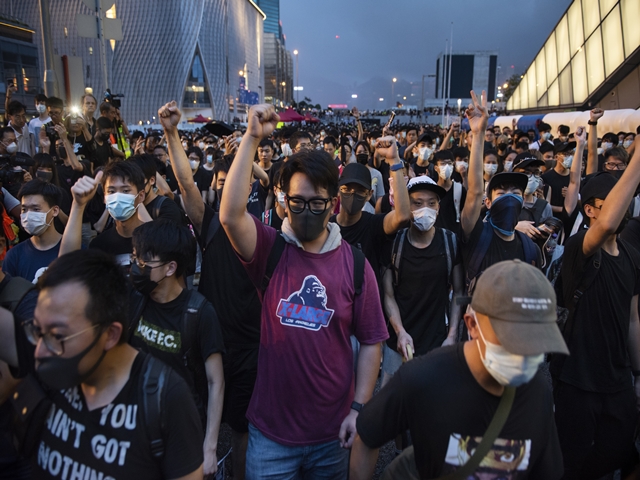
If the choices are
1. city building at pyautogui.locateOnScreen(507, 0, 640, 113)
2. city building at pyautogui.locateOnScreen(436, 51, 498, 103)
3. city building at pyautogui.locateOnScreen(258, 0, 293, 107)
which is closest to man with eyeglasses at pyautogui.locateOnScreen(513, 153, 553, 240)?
city building at pyautogui.locateOnScreen(507, 0, 640, 113)

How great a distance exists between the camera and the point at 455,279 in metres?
3.63

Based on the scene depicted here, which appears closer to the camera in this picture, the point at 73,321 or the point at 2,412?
the point at 73,321

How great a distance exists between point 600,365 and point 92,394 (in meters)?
2.81

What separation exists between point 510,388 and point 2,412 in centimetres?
207

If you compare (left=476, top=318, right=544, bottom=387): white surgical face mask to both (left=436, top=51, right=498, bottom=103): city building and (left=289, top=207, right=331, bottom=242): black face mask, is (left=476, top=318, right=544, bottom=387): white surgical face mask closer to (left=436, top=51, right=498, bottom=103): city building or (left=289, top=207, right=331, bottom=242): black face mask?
(left=289, top=207, right=331, bottom=242): black face mask

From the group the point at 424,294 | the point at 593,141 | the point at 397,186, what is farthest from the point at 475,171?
the point at 593,141

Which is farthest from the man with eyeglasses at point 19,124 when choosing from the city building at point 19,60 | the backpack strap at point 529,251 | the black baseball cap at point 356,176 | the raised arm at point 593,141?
the city building at point 19,60

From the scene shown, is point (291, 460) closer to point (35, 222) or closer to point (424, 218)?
point (424, 218)

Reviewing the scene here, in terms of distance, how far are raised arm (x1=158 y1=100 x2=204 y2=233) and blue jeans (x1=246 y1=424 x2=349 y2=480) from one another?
5.15ft

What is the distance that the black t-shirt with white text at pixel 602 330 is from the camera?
9.66 ft

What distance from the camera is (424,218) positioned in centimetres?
346

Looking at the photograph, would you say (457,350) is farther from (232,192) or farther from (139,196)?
(139,196)

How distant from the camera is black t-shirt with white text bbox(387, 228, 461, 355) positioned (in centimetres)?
344

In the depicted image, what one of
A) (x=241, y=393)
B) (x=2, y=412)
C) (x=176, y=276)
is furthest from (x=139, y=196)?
(x=2, y=412)
